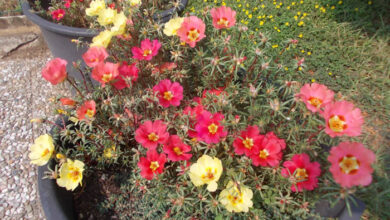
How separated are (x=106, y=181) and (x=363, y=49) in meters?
2.62

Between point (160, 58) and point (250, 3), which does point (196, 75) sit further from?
point (250, 3)

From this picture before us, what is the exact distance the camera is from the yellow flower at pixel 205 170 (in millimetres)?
1277

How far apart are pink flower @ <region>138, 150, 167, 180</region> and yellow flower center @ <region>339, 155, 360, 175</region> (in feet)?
2.45

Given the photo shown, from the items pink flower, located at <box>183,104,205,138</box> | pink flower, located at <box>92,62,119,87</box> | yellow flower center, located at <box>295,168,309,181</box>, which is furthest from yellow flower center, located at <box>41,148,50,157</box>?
yellow flower center, located at <box>295,168,309,181</box>

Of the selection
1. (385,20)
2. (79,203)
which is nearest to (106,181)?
(79,203)

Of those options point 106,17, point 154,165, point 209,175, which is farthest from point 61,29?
point 209,175

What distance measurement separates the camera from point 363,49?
9.26ft

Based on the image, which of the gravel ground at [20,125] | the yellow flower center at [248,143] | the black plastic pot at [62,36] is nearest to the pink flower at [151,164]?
Result: the yellow flower center at [248,143]

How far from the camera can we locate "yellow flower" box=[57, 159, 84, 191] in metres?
1.38

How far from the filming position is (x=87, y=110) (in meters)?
1.44

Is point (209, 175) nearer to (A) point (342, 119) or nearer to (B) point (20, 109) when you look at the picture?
(A) point (342, 119)

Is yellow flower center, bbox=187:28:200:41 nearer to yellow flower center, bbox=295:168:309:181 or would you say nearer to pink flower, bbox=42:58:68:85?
pink flower, bbox=42:58:68:85

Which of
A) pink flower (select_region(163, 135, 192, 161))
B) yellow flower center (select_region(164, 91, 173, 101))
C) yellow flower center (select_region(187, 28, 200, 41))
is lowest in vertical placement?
pink flower (select_region(163, 135, 192, 161))

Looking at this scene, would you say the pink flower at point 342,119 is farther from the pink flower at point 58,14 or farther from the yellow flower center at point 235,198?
the pink flower at point 58,14
